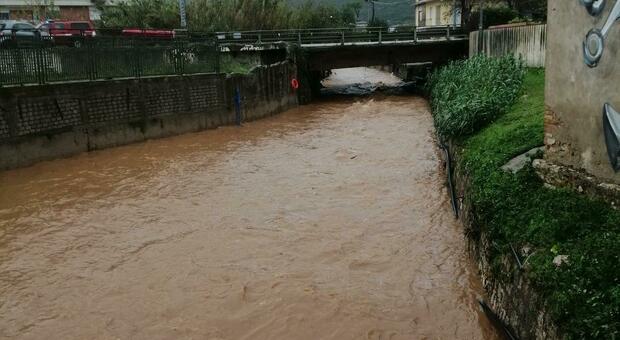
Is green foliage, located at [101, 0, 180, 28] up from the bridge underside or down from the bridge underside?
up

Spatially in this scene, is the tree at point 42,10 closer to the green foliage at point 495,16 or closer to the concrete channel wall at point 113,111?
the concrete channel wall at point 113,111

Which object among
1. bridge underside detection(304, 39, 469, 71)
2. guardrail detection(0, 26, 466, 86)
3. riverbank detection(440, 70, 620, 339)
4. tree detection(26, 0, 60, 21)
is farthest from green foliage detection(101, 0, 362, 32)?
riverbank detection(440, 70, 620, 339)

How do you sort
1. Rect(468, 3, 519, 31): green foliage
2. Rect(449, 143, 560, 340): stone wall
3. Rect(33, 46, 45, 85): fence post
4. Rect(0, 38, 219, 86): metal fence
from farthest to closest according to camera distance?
Rect(468, 3, 519, 31): green foliage
Rect(33, 46, 45, 85): fence post
Rect(0, 38, 219, 86): metal fence
Rect(449, 143, 560, 340): stone wall

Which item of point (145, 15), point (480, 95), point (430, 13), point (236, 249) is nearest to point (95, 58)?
point (236, 249)

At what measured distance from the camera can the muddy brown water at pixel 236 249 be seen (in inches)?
288

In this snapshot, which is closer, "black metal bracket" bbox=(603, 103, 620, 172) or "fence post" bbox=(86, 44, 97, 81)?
"black metal bracket" bbox=(603, 103, 620, 172)

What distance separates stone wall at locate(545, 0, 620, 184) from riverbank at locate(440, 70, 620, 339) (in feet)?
1.60

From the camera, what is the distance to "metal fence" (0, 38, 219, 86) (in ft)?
53.6

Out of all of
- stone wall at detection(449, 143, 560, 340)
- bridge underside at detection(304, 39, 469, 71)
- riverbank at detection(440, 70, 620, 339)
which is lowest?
stone wall at detection(449, 143, 560, 340)

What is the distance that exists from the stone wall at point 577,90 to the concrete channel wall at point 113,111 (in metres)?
14.0

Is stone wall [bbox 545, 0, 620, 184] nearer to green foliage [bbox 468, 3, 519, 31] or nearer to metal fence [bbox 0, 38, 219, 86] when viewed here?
metal fence [bbox 0, 38, 219, 86]

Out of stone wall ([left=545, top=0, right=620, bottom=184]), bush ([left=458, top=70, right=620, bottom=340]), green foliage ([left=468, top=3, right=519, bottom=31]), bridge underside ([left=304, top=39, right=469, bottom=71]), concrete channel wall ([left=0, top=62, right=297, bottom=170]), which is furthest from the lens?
green foliage ([left=468, top=3, right=519, bottom=31])

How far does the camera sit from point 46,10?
158 ft

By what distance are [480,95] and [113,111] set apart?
38.3 feet
